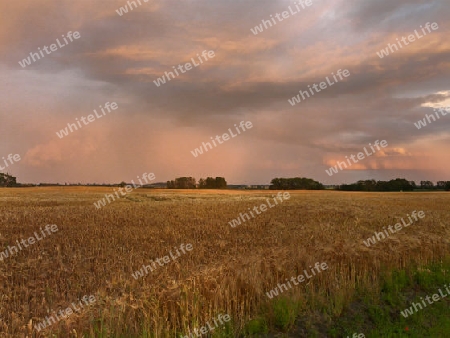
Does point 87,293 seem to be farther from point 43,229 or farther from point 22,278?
point 43,229

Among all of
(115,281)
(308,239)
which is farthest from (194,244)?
(115,281)

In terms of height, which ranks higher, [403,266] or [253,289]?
[253,289]

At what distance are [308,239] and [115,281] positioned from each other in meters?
9.20

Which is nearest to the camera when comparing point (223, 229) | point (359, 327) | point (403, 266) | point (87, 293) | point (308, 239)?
point (359, 327)

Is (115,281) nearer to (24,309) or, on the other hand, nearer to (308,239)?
(24,309)

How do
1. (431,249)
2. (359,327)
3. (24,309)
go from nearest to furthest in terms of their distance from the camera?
(24,309)
(359,327)
(431,249)

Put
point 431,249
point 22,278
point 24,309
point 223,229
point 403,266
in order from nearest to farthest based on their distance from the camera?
point 24,309 → point 22,278 → point 403,266 → point 431,249 → point 223,229

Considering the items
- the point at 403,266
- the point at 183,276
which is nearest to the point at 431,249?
the point at 403,266

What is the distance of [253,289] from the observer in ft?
28.3

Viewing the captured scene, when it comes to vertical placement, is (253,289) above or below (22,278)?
below

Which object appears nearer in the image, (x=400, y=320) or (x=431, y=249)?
(x=400, y=320)

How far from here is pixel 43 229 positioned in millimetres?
20859

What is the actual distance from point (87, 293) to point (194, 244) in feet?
21.7

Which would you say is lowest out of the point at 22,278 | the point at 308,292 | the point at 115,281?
the point at 308,292
